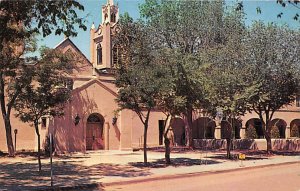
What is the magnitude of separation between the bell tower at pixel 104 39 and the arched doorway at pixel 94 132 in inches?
462

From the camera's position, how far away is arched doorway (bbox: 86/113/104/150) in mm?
34031

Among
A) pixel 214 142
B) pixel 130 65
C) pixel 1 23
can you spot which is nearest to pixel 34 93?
pixel 130 65

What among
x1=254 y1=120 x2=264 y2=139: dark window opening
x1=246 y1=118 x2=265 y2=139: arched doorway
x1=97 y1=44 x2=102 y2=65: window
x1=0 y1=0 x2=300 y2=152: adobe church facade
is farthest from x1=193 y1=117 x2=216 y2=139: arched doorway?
x1=97 y1=44 x2=102 y2=65: window

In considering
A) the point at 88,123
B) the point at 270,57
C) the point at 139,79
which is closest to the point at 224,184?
the point at 139,79

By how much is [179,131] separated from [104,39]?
13154 mm

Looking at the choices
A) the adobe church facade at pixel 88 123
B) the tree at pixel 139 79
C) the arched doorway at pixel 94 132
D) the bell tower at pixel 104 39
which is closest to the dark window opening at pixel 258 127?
the adobe church facade at pixel 88 123

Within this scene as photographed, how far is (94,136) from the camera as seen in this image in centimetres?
3428

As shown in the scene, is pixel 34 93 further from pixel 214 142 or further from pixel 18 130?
pixel 214 142

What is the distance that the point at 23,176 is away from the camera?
17359 millimetres

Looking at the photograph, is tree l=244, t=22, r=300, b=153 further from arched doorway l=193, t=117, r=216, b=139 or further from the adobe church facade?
arched doorway l=193, t=117, r=216, b=139

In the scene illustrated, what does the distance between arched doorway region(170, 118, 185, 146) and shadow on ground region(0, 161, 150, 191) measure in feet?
73.0

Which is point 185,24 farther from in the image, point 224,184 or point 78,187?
point 78,187

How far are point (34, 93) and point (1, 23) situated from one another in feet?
21.7

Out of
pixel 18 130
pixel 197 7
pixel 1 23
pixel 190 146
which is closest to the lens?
pixel 1 23
